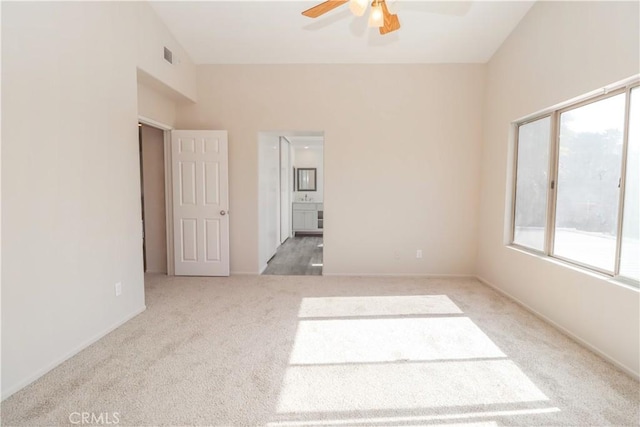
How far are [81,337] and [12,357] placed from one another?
579 mm

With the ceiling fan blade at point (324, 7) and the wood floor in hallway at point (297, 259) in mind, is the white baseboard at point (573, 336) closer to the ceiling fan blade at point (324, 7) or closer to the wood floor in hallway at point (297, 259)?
the wood floor in hallway at point (297, 259)

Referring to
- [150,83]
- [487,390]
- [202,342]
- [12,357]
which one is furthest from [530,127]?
[12,357]

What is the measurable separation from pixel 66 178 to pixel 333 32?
3.24 m

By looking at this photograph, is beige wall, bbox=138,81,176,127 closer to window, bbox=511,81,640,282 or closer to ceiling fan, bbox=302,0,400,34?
ceiling fan, bbox=302,0,400,34

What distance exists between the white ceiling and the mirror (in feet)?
15.8

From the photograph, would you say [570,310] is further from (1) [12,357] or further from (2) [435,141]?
(1) [12,357]

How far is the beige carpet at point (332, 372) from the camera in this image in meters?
1.84

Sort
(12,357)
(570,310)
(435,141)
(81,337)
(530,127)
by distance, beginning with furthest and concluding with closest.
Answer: (435,141) → (530,127) → (570,310) → (81,337) → (12,357)

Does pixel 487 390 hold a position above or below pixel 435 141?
below

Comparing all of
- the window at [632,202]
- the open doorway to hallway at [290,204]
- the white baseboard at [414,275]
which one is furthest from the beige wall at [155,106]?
the window at [632,202]

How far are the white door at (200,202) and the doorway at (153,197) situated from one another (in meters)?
0.35

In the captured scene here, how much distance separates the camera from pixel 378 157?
15.0ft

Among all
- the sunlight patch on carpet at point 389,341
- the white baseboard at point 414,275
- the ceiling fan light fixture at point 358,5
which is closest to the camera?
the ceiling fan light fixture at point 358,5

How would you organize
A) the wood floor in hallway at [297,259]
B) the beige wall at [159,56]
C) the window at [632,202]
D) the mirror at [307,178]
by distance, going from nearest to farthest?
the window at [632,202], the beige wall at [159,56], the wood floor in hallway at [297,259], the mirror at [307,178]
